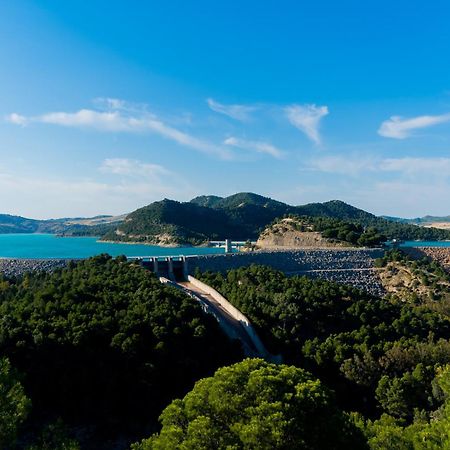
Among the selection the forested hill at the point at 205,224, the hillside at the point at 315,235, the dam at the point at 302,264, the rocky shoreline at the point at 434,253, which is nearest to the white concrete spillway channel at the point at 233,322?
the dam at the point at 302,264

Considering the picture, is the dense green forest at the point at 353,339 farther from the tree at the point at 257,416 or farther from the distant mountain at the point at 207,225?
the distant mountain at the point at 207,225

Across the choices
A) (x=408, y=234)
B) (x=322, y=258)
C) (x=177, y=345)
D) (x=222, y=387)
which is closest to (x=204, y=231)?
(x=408, y=234)

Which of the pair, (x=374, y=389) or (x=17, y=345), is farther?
(x=374, y=389)

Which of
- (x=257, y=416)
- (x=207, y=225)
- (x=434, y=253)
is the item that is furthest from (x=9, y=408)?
(x=207, y=225)

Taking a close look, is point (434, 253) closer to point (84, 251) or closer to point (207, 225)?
point (84, 251)

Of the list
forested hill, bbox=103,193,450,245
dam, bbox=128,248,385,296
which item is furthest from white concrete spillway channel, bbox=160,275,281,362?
forested hill, bbox=103,193,450,245

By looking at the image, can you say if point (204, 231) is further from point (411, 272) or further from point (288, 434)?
point (288, 434)
